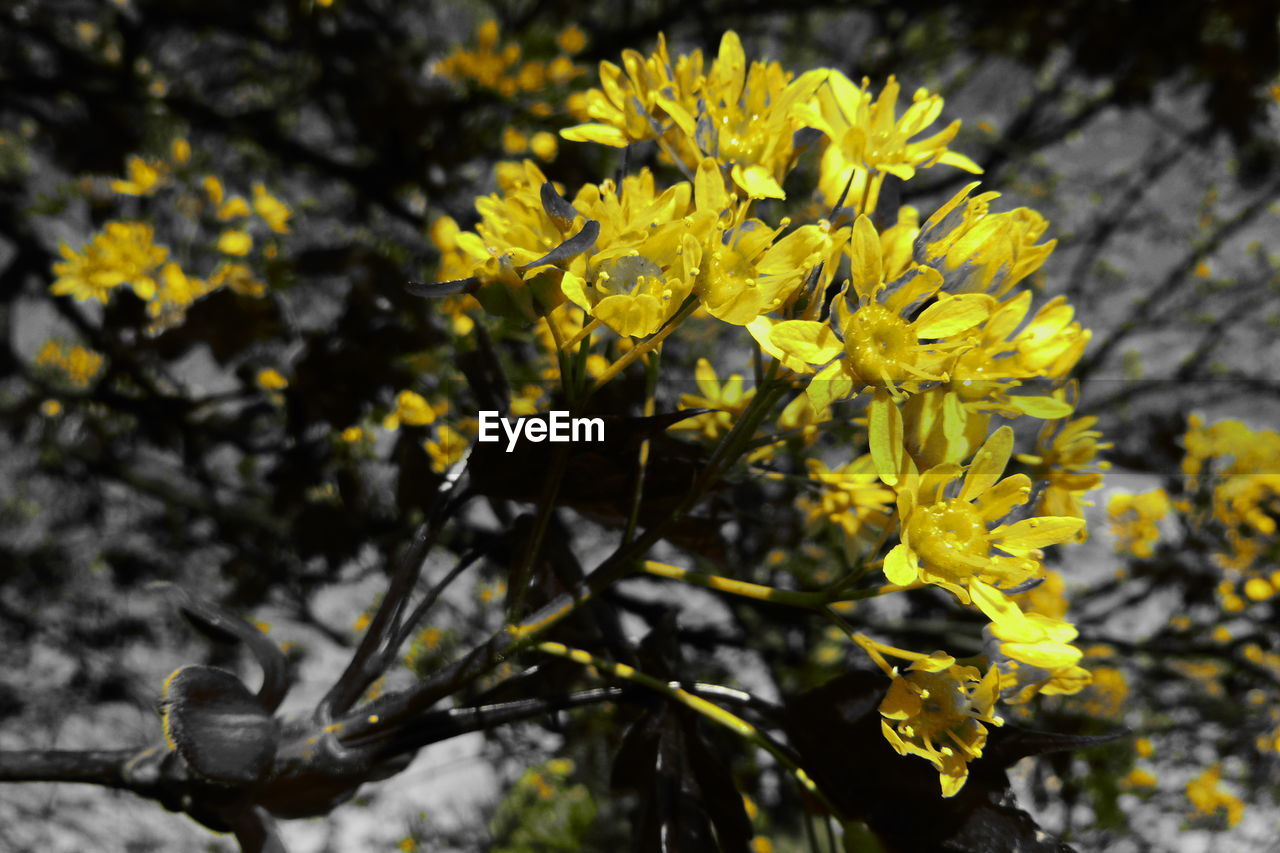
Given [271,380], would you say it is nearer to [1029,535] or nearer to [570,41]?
[1029,535]

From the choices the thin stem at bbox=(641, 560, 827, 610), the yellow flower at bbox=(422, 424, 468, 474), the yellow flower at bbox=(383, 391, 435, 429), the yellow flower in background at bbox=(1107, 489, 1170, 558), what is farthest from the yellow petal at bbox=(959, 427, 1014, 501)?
the yellow flower in background at bbox=(1107, 489, 1170, 558)

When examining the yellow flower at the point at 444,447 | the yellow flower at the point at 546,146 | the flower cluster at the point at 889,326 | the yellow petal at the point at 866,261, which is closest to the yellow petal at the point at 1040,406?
the flower cluster at the point at 889,326

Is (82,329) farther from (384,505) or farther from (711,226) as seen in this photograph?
(711,226)

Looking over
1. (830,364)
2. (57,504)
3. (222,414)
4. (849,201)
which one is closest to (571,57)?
(222,414)

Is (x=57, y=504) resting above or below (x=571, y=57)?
below

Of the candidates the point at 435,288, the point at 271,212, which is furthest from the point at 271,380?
the point at 435,288

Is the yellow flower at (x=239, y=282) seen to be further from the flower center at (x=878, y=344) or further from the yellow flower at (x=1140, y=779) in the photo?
the yellow flower at (x=1140, y=779)

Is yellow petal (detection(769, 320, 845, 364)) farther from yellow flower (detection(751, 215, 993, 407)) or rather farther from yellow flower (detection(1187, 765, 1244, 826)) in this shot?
yellow flower (detection(1187, 765, 1244, 826))
